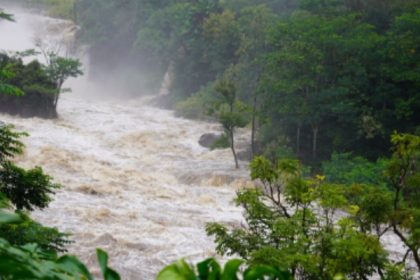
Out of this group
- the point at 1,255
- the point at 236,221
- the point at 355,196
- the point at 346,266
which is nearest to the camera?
the point at 1,255

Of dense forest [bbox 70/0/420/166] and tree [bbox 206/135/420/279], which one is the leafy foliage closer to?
tree [bbox 206/135/420/279]

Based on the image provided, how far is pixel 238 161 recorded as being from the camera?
25.1 m

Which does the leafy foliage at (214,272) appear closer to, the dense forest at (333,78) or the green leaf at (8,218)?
the green leaf at (8,218)

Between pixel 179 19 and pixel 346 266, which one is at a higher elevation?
pixel 179 19

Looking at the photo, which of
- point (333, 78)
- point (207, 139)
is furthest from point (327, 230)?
point (207, 139)

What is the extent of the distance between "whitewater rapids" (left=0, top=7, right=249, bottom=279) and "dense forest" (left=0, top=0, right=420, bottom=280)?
4.35 feet

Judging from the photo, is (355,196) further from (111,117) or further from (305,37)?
(111,117)

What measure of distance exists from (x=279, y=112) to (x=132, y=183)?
9.10 meters

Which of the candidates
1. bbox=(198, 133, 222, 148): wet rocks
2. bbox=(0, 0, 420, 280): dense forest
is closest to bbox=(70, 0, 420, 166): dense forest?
bbox=(0, 0, 420, 280): dense forest

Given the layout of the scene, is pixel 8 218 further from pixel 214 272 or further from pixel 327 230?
pixel 327 230

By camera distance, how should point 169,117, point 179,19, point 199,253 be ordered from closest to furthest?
1. point 199,253
2. point 169,117
3. point 179,19

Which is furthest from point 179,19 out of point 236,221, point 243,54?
point 236,221

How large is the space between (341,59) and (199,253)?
49.9 ft

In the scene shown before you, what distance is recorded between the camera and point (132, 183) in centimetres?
1947
